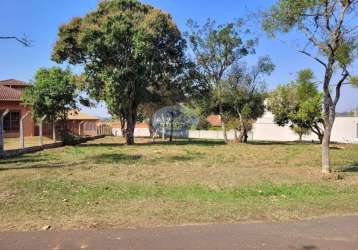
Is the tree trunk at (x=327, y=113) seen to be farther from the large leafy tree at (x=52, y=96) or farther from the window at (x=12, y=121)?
the window at (x=12, y=121)

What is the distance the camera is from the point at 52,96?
30.5m

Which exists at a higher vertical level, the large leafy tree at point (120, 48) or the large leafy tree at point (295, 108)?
the large leafy tree at point (120, 48)

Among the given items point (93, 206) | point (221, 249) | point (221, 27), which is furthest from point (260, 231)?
point (221, 27)

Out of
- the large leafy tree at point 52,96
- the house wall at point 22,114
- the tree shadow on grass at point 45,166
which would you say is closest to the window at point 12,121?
the house wall at point 22,114

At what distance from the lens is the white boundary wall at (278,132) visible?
5319 centimetres

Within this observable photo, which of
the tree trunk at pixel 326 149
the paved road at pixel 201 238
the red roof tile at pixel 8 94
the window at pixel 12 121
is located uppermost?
the red roof tile at pixel 8 94

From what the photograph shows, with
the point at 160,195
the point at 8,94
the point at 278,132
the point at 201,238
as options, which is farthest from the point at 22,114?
the point at 201,238

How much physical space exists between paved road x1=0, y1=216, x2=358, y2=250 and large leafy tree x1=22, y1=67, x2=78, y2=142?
2450cm

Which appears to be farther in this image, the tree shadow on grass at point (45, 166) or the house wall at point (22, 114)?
the house wall at point (22, 114)

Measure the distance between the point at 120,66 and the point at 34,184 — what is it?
2111 centimetres

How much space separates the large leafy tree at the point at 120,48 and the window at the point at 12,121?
9322mm

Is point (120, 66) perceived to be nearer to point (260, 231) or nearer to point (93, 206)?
point (93, 206)

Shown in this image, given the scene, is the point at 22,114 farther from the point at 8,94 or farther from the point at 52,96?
the point at 52,96

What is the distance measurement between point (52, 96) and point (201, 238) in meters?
25.3
